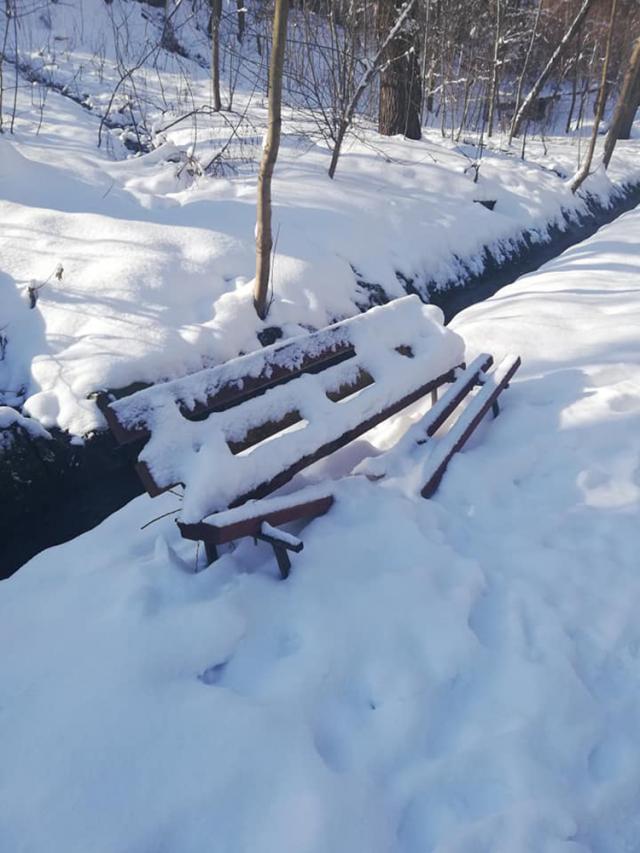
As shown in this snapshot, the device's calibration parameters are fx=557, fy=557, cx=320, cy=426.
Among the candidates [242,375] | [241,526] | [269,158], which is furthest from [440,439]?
[269,158]

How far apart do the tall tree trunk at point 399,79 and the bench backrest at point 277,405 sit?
679 cm

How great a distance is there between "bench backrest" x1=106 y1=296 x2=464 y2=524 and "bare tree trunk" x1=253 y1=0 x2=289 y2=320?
1.27 metres

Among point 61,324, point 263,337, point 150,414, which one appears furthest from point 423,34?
point 150,414

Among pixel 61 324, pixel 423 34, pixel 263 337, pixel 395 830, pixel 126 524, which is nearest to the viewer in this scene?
pixel 395 830

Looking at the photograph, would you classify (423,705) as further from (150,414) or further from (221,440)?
(150,414)

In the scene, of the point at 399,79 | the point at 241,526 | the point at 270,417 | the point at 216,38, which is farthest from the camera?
the point at 399,79

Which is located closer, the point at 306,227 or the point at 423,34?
the point at 306,227

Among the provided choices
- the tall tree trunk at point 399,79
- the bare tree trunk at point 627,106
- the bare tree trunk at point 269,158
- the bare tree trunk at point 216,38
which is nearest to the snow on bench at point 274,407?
the bare tree trunk at point 269,158

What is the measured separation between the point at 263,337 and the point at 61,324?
160cm

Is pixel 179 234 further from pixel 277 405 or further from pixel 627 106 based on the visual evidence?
pixel 627 106

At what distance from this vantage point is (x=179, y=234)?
5.48m

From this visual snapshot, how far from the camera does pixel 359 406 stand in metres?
3.12

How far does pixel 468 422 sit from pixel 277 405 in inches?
47.7

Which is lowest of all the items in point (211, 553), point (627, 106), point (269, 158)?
point (211, 553)
